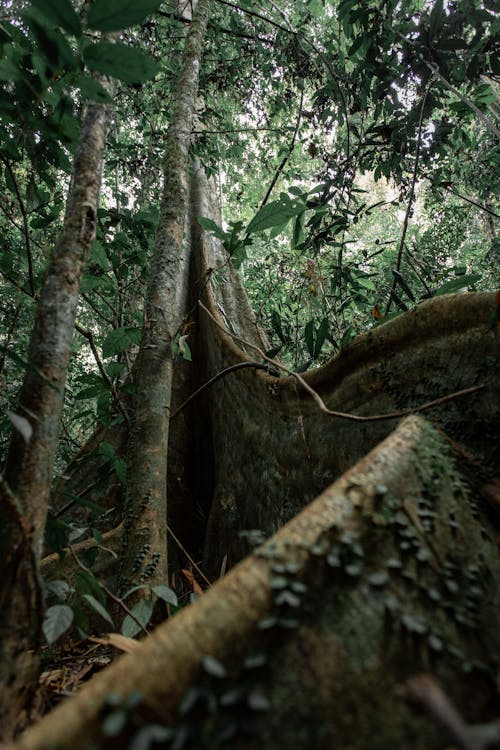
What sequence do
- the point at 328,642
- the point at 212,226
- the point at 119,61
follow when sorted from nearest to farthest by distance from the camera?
the point at 328,642
the point at 119,61
the point at 212,226

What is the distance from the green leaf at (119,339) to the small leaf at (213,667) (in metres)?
1.76

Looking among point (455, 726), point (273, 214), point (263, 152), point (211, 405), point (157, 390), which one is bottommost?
point (455, 726)

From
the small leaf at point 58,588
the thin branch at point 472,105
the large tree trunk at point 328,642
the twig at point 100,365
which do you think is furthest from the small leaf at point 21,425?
the thin branch at point 472,105

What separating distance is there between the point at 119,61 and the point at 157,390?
118cm

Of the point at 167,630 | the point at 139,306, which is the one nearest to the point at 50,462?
the point at 167,630

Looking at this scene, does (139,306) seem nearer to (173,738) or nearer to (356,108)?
(356,108)

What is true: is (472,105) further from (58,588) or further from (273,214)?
(58,588)

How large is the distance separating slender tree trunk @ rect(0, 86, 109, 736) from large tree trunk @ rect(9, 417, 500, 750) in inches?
9.2

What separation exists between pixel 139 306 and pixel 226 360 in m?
3.44

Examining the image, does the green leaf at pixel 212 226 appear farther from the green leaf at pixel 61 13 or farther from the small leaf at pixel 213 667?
the small leaf at pixel 213 667

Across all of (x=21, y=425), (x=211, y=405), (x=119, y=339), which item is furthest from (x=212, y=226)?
(x=21, y=425)

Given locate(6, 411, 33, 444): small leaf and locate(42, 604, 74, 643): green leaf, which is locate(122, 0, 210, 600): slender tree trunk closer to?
locate(42, 604, 74, 643): green leaf

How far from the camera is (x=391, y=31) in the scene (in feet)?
8.42

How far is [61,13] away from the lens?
87 cm
